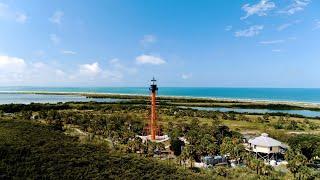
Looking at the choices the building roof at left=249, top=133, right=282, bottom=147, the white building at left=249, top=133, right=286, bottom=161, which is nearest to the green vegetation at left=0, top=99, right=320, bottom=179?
the white building at left=249, top=133, right=286, bottom=161

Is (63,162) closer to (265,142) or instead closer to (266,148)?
(266,148)

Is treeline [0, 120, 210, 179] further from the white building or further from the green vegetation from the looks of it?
the white building

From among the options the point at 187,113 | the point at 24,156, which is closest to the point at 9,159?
the point at 24,156

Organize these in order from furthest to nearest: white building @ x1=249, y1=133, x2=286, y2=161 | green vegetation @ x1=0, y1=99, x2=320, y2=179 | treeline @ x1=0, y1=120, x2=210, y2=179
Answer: white building @ x1=249, y1=133, x2=286, y2=161
green vegetation @ x1=0, y1=99, x2=320, y2=179
treeline @ x1=0, y1=120, x2=210, y2=179

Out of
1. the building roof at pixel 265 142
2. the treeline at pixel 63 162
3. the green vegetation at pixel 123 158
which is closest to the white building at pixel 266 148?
the building roof at pixel 265 142

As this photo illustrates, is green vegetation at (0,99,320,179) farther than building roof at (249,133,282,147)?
No

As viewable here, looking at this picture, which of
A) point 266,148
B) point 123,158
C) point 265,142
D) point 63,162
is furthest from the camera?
point 265,142

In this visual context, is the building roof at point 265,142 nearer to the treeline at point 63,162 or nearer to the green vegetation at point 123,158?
the green vegetation at point 123,158

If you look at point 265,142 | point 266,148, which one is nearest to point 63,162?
point 266,148

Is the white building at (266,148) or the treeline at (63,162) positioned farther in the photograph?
the white building at (266,148)

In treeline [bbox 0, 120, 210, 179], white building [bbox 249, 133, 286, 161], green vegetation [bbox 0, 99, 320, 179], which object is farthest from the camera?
white building [bbox 249, 133, 286, 161]

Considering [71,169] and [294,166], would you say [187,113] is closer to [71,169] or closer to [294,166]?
[294,166]
